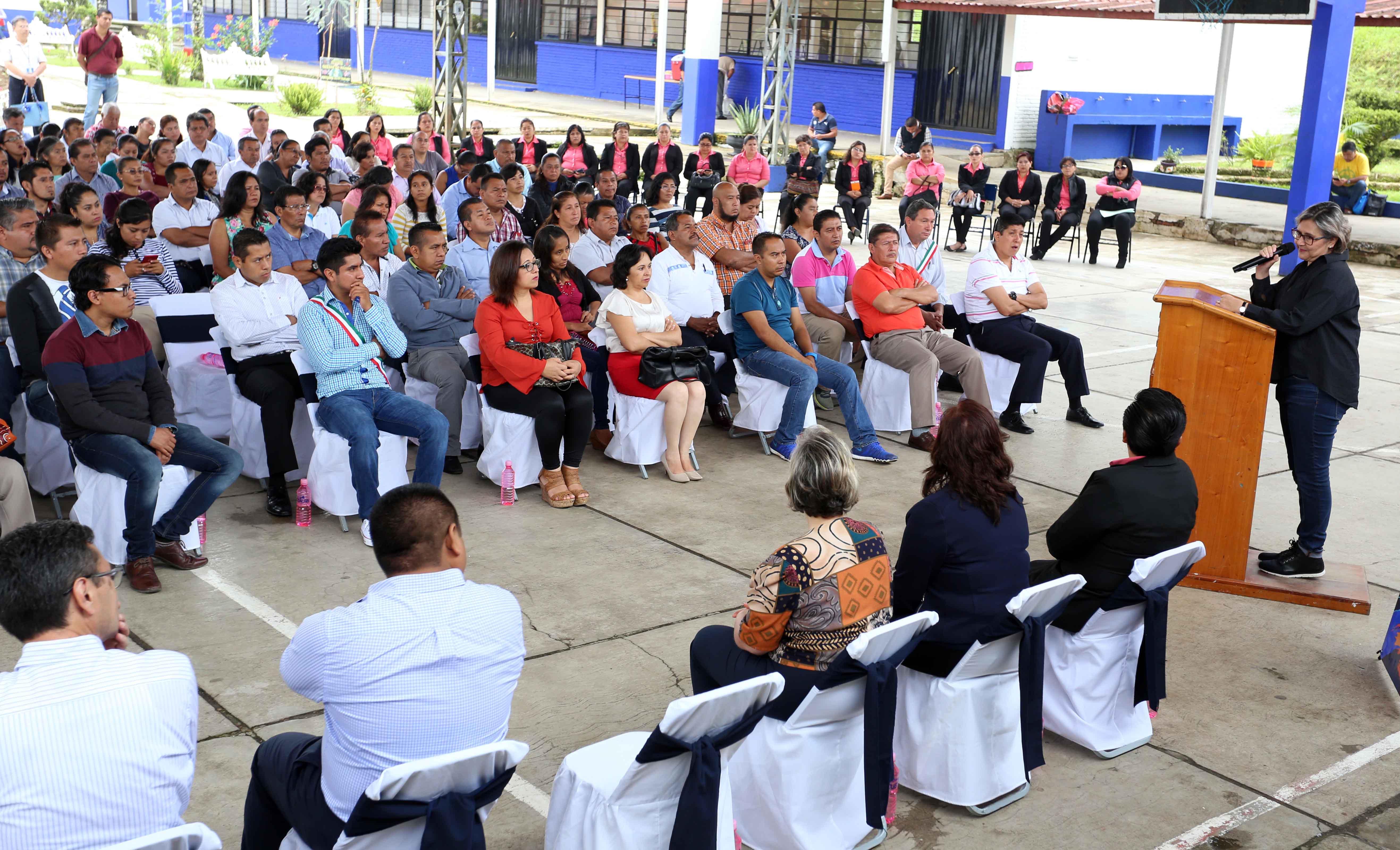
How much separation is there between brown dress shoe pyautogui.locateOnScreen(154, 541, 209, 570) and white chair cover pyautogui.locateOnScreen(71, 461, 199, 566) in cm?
16

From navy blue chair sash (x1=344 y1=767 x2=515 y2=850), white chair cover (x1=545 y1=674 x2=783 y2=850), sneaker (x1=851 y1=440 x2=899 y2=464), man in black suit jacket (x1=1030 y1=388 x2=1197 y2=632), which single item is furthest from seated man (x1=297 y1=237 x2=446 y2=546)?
navy blue chair sash (x1=344 y1=767 x2=515 y2=850)

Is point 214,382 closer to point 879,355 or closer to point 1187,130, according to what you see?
point 879,355

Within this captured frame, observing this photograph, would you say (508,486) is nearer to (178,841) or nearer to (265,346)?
(265,346)

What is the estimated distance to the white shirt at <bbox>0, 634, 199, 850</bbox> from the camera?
223 centimetres

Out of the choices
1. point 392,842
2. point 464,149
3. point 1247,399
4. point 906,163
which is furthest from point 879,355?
point 906,163

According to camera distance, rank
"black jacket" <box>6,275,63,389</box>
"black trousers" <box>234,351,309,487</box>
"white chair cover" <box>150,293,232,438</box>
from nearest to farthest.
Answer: "black jacket" <box>6,275,63,389</box> < "black trousers" <box>234,351,309,487</box> < "white chair cover" <box>150,293,232,438</box>

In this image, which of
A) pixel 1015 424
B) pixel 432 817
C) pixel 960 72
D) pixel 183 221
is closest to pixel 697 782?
pixel 432 817

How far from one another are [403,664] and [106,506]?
304 centimetres

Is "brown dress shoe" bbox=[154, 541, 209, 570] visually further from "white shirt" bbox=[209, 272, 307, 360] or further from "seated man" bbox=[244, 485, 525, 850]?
"seated man" bbox=[244, 485, 525, 850]

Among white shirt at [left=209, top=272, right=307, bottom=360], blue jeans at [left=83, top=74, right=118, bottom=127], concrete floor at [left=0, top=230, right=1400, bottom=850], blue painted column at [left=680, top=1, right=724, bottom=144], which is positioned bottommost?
concrete floor at [left=0, top=230, right=1400, bottom=850]

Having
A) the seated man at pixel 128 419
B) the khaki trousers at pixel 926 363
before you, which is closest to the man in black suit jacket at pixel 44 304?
the seated man at pixel 128 419

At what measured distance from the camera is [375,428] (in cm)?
568

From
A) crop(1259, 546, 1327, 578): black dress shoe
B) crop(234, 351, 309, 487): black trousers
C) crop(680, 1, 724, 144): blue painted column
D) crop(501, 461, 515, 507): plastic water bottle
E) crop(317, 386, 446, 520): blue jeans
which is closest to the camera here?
crop(1259, 546, 1327, 578): black dress shoe

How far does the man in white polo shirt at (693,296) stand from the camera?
7590 millimetres
